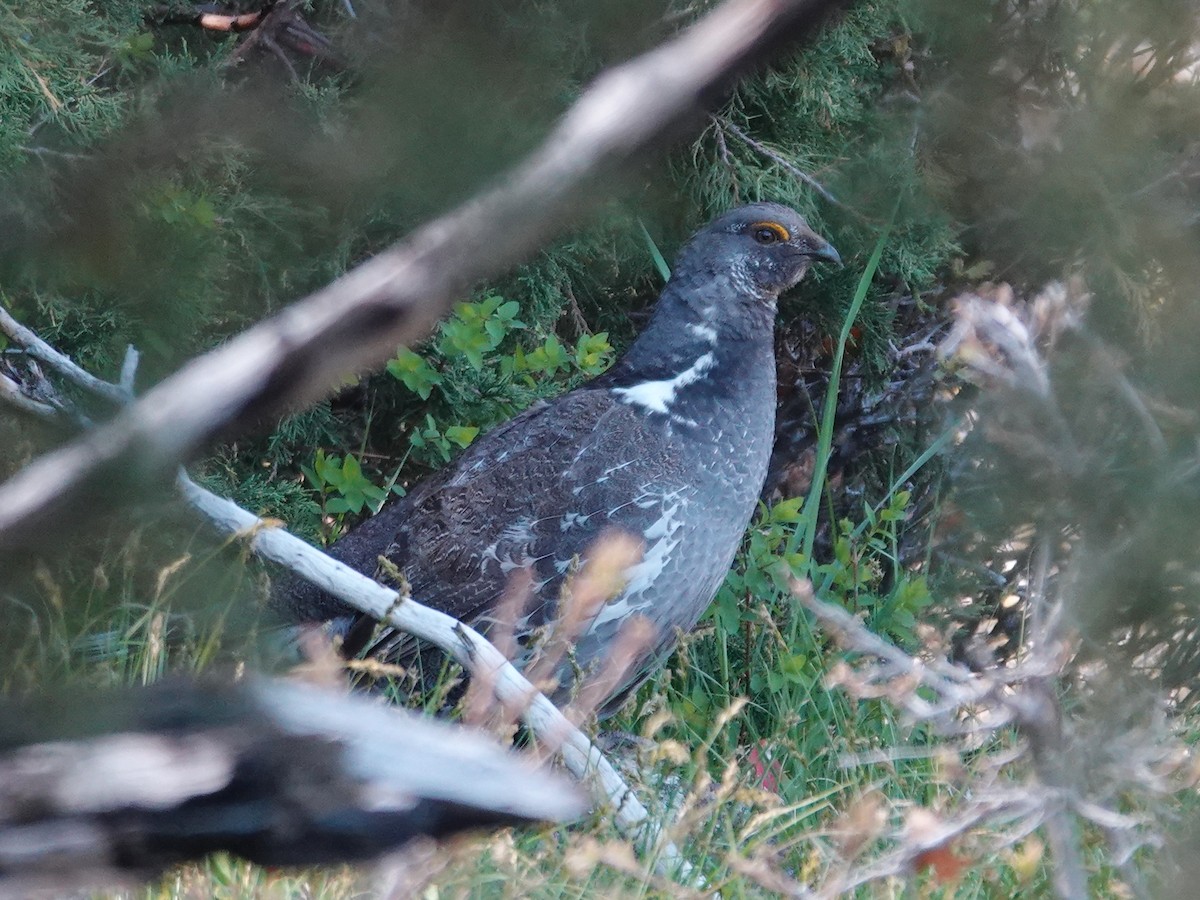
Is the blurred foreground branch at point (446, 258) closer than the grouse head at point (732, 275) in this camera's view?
Yes

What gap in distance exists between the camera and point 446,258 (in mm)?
769

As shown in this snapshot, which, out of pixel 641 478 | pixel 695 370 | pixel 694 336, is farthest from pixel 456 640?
pixel 694 336

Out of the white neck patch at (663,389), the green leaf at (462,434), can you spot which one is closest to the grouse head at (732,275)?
the white neck patch at (663,389)

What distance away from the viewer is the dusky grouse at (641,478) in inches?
165

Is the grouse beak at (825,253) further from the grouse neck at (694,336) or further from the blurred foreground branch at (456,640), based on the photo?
the blurred foreground branch at (456,640)

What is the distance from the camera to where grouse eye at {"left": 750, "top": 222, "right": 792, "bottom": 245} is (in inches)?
186

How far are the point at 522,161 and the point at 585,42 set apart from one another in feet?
0.80

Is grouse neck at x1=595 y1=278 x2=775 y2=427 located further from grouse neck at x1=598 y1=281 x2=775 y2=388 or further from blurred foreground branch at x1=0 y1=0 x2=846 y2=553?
blurred foreground branch at x1=0 y1=0 x2=846 y2=553

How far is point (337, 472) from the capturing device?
4.73 m

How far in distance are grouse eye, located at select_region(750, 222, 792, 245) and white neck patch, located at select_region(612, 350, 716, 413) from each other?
452 mm

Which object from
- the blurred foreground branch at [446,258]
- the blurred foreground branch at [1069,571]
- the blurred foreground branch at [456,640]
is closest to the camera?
the blurred foreground branch at [446,258]

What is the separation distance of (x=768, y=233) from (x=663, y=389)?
2.28 feet

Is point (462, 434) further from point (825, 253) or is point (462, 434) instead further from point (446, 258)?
point (446, 258)

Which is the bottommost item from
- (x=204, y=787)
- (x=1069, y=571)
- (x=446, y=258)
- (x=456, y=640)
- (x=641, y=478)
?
(x=641, y=478)
